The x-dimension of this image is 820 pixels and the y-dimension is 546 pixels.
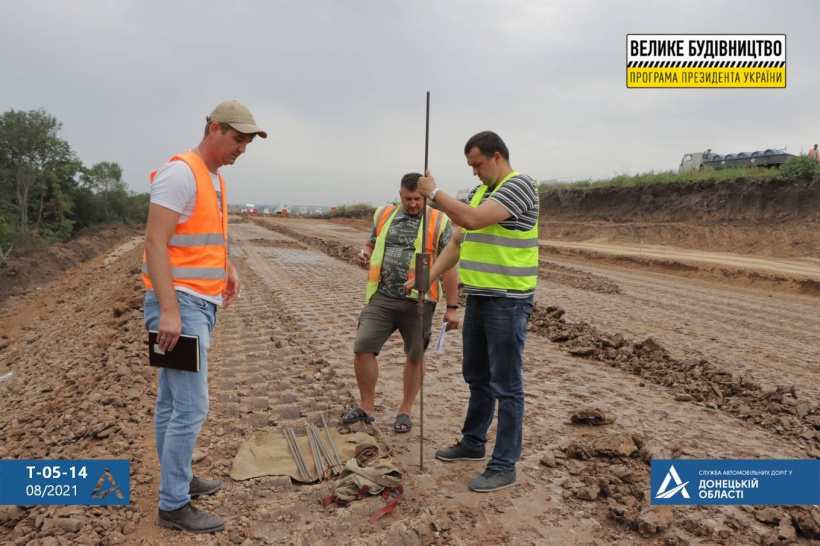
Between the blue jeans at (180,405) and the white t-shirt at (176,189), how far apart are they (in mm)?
144

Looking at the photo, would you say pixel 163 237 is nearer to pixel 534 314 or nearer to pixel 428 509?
pixel 428 509

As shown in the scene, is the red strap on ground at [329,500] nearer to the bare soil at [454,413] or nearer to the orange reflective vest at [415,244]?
the bare soil at [454,413]

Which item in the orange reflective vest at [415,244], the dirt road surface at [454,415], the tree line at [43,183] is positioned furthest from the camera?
the tree line at [43,183]

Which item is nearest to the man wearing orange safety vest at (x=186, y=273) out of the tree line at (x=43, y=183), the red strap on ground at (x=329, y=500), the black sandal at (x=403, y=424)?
the red strap on ground at (x=329, y=500)

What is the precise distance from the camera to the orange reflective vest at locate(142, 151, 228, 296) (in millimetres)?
2609

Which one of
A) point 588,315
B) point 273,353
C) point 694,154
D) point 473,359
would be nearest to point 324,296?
point 273,353

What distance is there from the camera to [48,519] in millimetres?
2883

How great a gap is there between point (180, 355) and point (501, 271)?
1851 millimetres

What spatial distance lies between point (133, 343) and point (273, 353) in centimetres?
190

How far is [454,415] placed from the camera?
466 cm

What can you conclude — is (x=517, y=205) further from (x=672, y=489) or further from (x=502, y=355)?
(x=672, y=489)

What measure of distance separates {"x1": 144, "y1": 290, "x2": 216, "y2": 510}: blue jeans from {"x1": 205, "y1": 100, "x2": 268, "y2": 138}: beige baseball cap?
0.89 m

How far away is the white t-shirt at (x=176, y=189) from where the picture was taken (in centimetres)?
249

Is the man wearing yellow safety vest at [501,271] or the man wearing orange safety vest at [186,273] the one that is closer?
the man wearing orange safety vest at [186,273]
